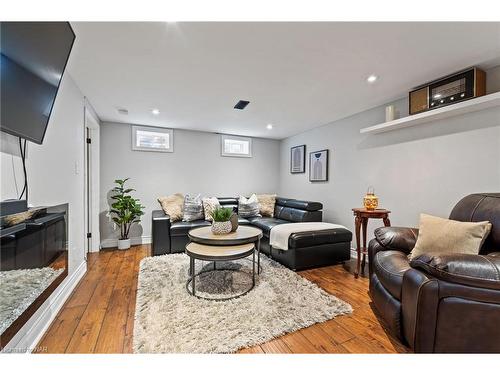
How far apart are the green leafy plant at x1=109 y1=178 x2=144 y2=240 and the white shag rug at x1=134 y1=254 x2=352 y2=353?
131 cm

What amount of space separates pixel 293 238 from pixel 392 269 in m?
1.23

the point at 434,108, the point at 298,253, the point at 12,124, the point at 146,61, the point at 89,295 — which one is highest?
the point at 146,61

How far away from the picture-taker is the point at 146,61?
1958mm

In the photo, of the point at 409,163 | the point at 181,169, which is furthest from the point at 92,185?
the point at 409,163

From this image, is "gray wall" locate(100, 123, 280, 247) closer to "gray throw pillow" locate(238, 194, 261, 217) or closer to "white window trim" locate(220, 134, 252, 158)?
"white window trim" locate(220, 134, 252, 158)

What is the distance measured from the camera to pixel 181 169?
A: 14.6ft

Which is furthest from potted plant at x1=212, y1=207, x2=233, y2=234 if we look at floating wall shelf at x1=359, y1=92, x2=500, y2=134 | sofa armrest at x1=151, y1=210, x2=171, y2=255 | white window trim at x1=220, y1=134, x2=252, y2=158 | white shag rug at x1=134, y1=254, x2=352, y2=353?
white window trim at x1=220, y1=134, x2=252, y2=158

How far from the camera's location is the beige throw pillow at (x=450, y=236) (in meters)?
1.58

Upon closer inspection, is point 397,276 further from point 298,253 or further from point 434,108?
point 434,108

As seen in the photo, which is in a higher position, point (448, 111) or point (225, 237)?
point (448, 111)

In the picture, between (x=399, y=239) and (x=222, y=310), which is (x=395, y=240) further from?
(x=222, y=310)

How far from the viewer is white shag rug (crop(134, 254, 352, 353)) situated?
1515mm
